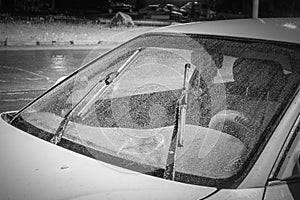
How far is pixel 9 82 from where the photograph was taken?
378 inches

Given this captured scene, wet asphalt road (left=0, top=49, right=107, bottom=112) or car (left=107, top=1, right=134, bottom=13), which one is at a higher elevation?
wet asphalt road (left=0, top=49, right=107, bottom=112)

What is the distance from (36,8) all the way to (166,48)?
130 feet

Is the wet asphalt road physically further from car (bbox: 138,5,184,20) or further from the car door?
car (bbox: 138,5,184,20)

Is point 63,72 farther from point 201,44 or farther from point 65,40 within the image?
point 201,44

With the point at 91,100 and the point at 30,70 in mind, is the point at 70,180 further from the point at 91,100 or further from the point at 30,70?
the point at 30,70

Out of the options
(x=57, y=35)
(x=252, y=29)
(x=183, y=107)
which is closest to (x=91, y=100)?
(x=183, y=107)

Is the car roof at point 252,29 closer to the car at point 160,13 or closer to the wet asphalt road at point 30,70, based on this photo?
the wet asphalt road at point 30,70

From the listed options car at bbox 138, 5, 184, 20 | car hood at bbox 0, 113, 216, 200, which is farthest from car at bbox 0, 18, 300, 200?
car at bbox 138, 5, 184, 20

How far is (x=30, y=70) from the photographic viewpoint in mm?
11398

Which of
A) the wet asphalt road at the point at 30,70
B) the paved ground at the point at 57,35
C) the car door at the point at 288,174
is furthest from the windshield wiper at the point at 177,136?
the paved ground at the point at 57,35

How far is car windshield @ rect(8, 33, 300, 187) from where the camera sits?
2.35 meters

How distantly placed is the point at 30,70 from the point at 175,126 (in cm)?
931

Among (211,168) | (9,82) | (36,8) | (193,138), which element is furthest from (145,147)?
(36,8)

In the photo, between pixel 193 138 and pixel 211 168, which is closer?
pixel 211 168
